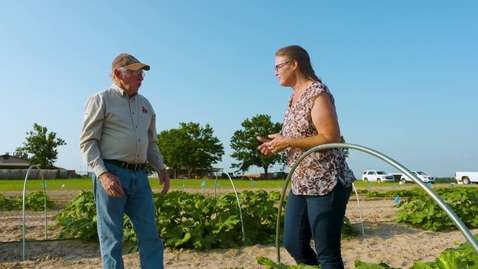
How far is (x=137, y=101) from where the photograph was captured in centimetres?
298

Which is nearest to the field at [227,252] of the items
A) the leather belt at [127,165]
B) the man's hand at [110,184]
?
the leather belt at [127,165]

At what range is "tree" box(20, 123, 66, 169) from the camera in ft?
139

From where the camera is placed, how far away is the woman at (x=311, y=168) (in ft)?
7.76

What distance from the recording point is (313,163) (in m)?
2.45

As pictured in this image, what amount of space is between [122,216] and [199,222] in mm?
2432

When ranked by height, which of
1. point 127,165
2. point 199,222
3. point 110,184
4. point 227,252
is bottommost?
point 227,252

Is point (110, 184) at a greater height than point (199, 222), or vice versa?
point (110, 184)

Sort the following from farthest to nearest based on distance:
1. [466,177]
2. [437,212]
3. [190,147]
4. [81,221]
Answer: [190,147] < [466,177] < [437,212] < [81,221]

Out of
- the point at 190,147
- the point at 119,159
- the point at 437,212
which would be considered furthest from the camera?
the point at 190,147

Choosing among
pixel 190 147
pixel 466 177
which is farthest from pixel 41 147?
pixel 466 177

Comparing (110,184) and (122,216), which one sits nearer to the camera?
(110,184)

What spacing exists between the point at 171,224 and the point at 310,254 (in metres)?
3.00

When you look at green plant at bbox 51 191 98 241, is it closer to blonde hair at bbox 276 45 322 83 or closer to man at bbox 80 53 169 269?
man at bbox 80 53 169 269

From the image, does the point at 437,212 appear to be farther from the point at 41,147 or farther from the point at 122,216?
the point at 41,147
